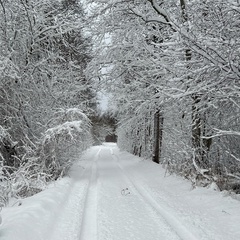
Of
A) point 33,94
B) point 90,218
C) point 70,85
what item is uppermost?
point 70,85

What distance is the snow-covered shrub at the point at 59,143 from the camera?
11.6m

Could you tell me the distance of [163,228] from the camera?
5711mm

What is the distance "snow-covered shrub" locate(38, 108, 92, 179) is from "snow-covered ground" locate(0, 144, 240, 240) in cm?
219

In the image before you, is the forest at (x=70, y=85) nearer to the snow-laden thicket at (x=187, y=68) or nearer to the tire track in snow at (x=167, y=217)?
the snow-laden thicket at (x=187, y=68)

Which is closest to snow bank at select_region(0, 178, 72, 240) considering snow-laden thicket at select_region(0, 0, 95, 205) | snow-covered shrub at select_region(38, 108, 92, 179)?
snow-laden thicket at select_region(0, 0, 95, 205)

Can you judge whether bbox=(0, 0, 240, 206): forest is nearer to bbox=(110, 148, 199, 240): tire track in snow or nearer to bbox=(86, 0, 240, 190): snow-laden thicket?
bbox=(86, 0, 240, 190): snow-laden thicket

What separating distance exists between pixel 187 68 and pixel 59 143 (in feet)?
22.7

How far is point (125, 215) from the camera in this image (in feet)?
21.9

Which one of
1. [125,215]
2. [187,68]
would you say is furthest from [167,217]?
[187,68]

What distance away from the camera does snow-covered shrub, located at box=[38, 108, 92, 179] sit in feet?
38.1

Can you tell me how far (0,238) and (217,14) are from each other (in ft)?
17.4

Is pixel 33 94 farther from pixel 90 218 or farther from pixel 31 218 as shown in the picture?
pixel 31 218

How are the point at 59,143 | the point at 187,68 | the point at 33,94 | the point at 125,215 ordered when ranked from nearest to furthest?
the point at 125,215 → the point at 187,68 → the point at 59,143 → the point at 33,94

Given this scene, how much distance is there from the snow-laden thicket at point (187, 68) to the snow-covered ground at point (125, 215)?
37.4 inches
